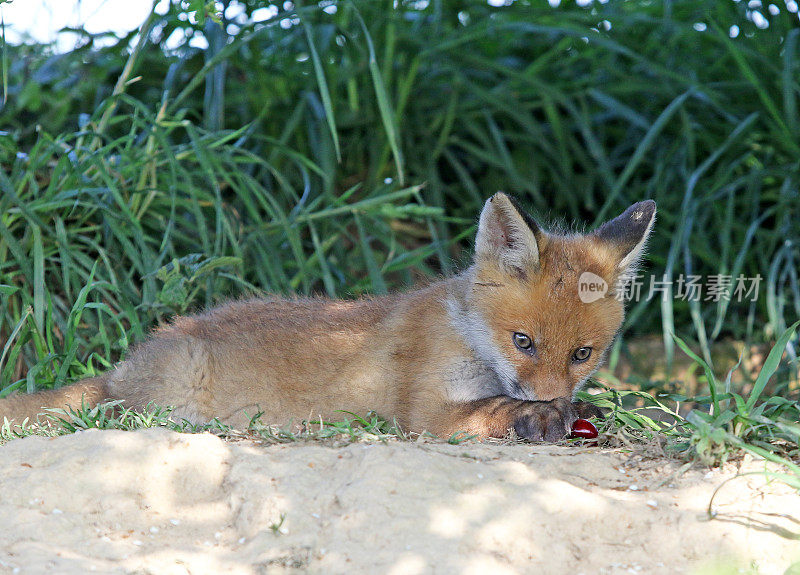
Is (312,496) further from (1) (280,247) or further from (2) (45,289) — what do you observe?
(1) (280,247)

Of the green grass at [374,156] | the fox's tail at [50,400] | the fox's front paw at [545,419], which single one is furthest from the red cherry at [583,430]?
the fox's tail at [50,400]

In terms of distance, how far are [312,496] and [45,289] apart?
243 centimetres

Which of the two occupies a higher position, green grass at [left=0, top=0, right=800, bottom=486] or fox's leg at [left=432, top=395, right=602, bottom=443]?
green grass at [left=0, top=0, right=800, bottom=486]

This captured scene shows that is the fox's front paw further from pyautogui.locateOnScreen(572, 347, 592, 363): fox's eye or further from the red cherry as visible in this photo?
pyautogui.locateOnScreen(572, 347, 592, 363): fox's eye

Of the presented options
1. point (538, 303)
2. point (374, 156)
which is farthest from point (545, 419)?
point (374, 156)

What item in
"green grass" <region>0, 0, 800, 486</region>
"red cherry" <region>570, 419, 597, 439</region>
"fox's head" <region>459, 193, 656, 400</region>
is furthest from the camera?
"green grass" <region>0, 0, 800, 486</region>

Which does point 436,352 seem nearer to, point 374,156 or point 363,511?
point 363,511

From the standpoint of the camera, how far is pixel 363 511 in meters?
2.19

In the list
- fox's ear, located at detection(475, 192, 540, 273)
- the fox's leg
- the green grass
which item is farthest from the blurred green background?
the fox's leg

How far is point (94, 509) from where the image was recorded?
2293 millimetres

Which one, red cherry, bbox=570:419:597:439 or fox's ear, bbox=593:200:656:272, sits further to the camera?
fox's ear, bbox=593:200:656:272

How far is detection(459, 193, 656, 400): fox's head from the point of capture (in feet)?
10.4

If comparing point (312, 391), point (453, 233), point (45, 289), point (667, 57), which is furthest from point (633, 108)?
point (45, 289)

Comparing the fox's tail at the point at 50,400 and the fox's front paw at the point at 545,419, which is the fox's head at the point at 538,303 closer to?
the fox's front paw at the point at 545,419
